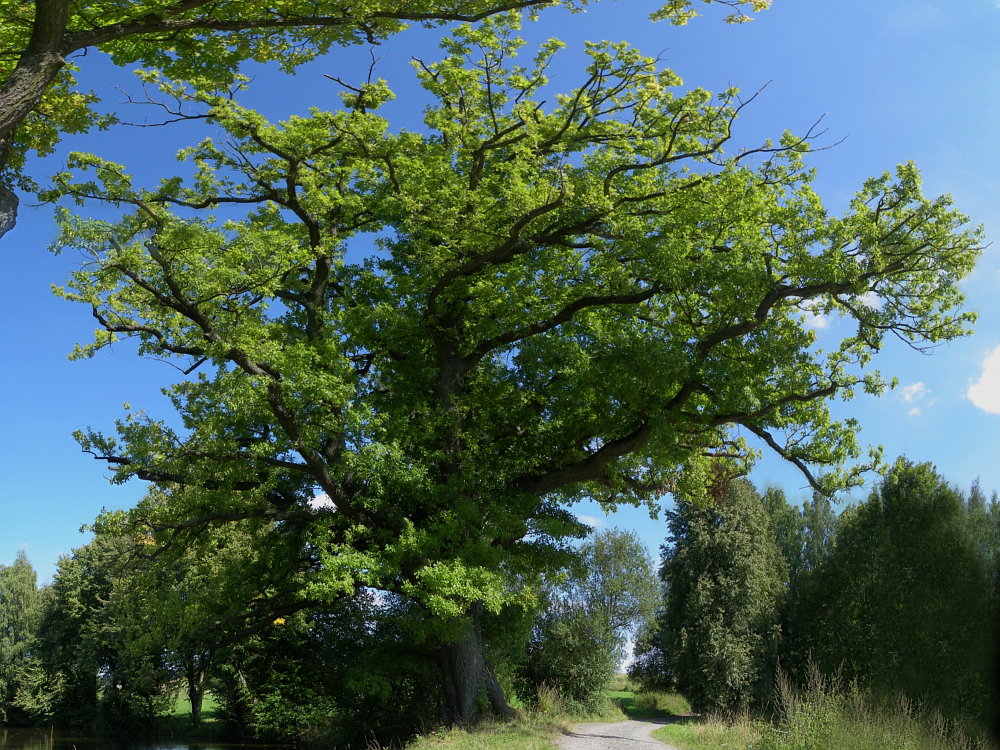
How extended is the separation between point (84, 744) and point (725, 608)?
88.6 feet

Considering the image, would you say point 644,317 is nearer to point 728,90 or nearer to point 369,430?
point 728,90

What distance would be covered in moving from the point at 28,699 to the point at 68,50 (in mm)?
40012

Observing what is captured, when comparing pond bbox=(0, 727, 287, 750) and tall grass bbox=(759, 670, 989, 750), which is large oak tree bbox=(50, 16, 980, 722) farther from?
pond bbox=(0, 727, 287, 750)

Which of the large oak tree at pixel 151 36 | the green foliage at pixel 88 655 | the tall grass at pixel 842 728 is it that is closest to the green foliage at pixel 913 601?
the tall grass at pixel 842 728

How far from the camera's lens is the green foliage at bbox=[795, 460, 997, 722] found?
23.4 metres

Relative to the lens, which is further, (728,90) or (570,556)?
(570,556)

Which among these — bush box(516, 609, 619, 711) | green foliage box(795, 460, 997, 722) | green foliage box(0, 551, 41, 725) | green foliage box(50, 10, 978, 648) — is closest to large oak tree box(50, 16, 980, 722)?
green foliage box(50, 10, 978, 648)

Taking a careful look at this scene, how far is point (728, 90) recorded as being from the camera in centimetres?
1444

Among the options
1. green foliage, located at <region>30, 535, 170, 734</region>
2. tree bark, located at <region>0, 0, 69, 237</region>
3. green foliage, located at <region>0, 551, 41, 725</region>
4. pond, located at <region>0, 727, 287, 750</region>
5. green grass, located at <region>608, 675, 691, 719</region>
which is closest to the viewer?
tree bark, located at <region>0, 0, 69, 237</region>

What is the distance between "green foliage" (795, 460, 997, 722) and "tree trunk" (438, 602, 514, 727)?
39.3 feet

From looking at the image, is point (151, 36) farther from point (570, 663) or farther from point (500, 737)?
point (570, 663)

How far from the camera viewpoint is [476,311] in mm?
17828

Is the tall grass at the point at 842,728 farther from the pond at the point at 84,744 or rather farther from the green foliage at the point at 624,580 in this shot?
the green foliage at the point at 624,580

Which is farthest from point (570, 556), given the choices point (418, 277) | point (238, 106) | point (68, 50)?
point (68, 50)
